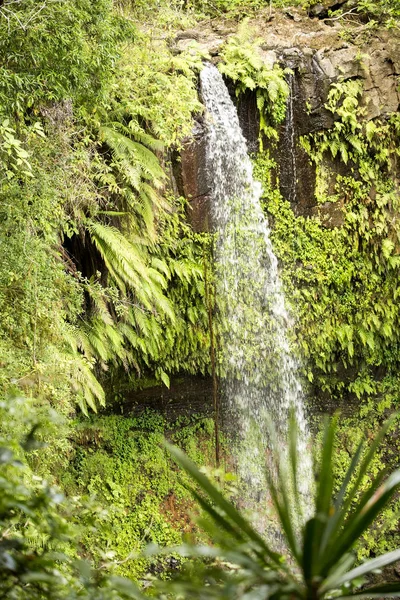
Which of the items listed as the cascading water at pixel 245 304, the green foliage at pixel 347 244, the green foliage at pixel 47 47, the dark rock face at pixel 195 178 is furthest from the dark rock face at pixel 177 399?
the green foliage at pixel 47 47

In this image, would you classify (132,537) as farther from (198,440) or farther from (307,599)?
(307,599)

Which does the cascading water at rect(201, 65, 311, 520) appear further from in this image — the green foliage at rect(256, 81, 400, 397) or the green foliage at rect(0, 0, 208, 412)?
the green foliage at rect(0, 0, 208, 412)

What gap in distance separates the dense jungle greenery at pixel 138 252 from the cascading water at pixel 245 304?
0.26m

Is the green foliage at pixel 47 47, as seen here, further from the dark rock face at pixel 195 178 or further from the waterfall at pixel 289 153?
the waterfall at pixel 289 153

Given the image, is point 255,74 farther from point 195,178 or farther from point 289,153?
point 195,178

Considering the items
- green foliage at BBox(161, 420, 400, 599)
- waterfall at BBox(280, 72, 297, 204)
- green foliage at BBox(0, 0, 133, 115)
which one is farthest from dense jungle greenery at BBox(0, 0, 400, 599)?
green foliage at BBox(161, 420, 400, 599)

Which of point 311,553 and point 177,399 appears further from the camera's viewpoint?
point 177,399

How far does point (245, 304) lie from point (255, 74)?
324 centimetres

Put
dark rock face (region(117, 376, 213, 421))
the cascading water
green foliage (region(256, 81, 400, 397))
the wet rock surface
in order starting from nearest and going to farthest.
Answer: the cascading water
the wet rock surface
green foliage (region(256, 81, 400, 397))
dark rock face (region(117, 376, 213, 421))

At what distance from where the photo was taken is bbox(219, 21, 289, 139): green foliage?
27.2 feet

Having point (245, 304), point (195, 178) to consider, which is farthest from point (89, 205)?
point (245, 304)

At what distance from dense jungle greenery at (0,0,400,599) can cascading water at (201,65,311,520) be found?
0.85 feet

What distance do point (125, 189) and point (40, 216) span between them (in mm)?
1575

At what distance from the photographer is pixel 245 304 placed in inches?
360
